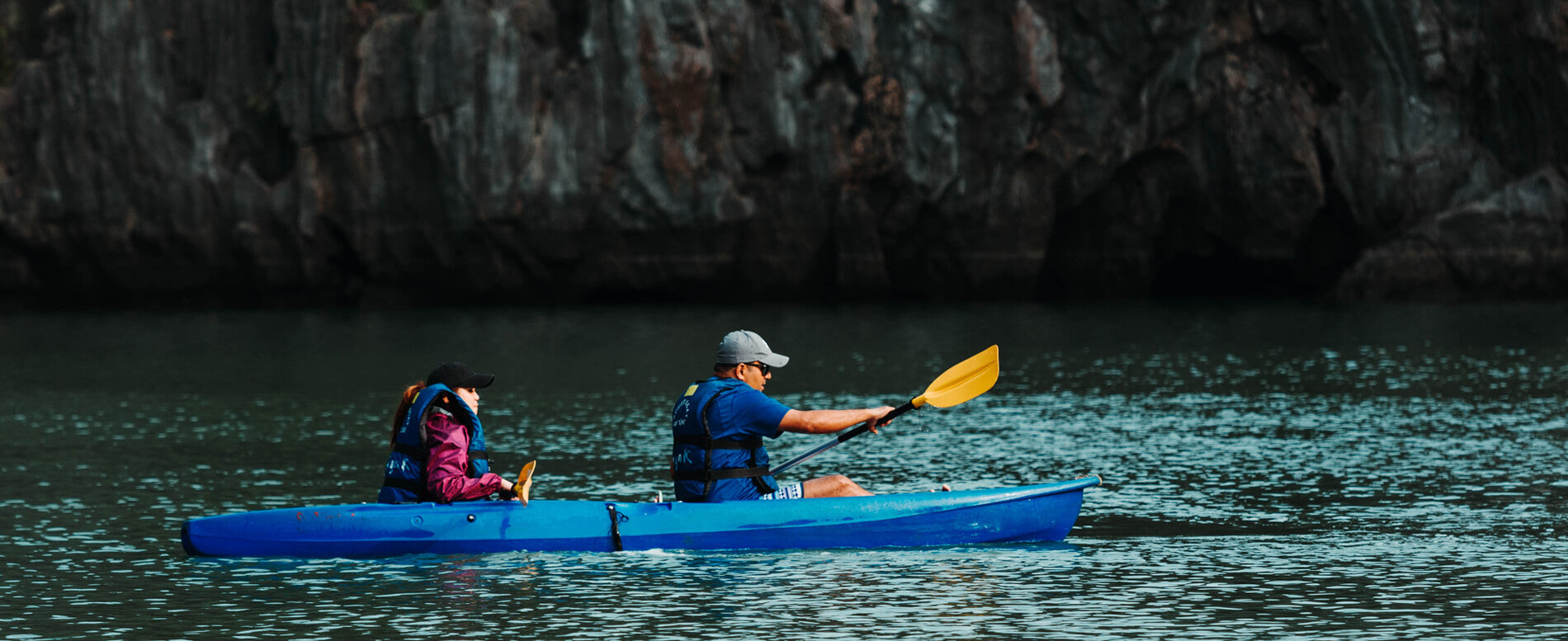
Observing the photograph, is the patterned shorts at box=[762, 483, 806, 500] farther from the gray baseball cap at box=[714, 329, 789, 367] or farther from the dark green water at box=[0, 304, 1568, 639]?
the gray baseball cap at box=[714, 329, 789, 367]

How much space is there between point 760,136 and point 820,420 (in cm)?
4148

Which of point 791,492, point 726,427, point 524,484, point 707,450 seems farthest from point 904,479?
point 524,484

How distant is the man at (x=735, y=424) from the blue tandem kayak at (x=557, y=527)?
210mm

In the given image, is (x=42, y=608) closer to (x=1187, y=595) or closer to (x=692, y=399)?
(x=692, y=399)

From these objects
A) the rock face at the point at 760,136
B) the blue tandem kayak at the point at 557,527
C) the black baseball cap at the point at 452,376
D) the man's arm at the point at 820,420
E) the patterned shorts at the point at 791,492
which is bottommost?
the blue tandem kayak at the point at 557,527

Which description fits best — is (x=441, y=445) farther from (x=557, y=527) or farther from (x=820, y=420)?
(x=820, y=420)

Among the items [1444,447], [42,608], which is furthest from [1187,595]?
[1444,447]

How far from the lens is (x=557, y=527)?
1301 centimetres

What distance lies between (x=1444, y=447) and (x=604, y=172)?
3669 centimetres

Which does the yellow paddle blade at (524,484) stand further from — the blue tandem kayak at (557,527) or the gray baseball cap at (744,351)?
the gray baseball cap at (744,351)

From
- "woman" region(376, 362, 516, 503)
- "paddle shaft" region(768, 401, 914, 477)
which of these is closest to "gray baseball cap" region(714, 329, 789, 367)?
"paddle shaft" region(768, 401, 914, 477)

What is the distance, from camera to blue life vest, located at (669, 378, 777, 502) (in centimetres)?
1276

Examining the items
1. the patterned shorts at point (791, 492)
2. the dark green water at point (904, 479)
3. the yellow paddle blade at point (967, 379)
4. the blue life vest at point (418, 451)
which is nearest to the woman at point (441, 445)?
the blue life vest at point (418, 451)

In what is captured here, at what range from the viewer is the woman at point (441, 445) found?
12617 millimetres
